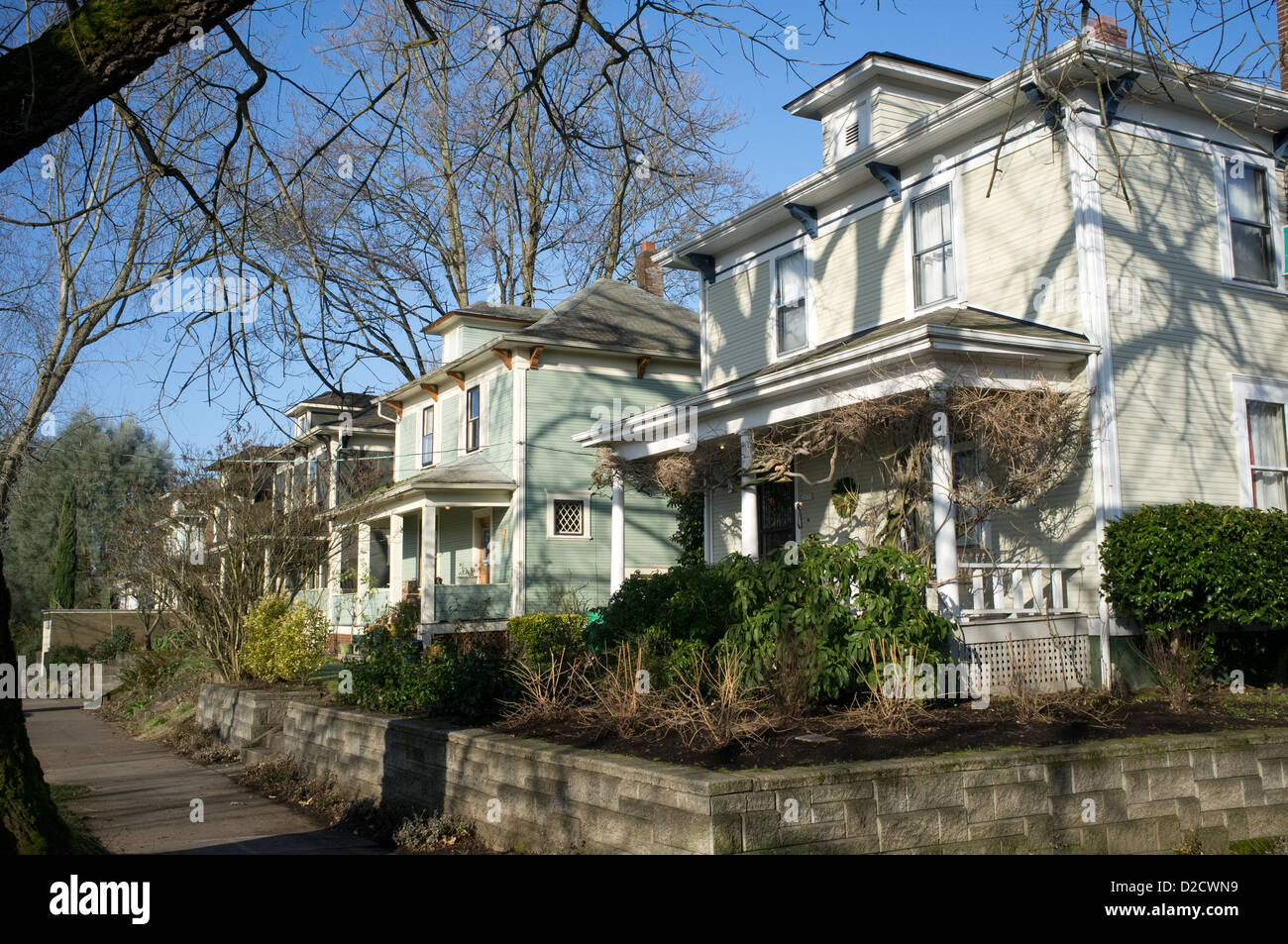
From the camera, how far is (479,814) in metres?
7.41

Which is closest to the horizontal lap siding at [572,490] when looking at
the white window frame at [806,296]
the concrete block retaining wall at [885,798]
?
the white window frame at [806,296]

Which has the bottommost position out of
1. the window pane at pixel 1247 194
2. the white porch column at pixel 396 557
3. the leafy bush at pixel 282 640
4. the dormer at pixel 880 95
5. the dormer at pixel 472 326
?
the leafy bush at pixel 282 640

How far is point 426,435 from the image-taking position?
26.8 meters

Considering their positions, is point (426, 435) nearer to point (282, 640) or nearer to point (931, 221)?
point (282, 640)

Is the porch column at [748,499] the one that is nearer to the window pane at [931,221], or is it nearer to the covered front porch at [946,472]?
the covered front porch at [946,472]

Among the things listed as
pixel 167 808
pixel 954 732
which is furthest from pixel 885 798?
pixel 167 808

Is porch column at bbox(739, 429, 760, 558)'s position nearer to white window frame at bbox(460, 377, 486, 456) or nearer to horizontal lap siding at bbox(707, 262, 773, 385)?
horizontal lap siding at bbox(707, 262, 773, 385)

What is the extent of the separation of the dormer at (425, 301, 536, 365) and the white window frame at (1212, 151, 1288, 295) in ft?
51.7

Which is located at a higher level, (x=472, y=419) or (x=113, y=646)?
(x=472, y=419)

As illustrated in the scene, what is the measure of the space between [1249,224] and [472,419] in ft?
53.4

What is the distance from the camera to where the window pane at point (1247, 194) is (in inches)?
486

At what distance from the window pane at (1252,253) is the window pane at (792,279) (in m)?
5.59
